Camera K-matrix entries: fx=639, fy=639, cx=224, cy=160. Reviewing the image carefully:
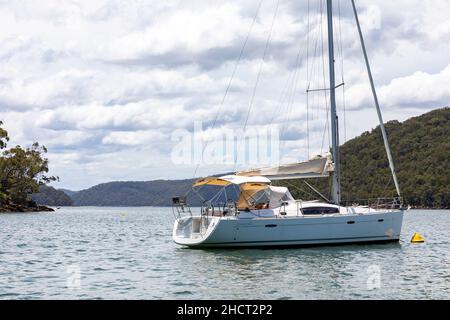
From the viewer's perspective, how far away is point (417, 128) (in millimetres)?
183500

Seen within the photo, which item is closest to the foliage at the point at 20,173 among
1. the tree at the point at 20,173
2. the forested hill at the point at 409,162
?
the tree at the point at 20,173

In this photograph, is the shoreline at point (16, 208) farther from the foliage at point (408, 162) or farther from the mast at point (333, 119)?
the mast at point (333, 119)

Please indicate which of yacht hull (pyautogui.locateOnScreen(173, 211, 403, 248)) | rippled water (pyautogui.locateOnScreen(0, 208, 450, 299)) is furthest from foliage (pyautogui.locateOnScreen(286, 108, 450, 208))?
rippled water (pyautogui.locateOnScreen(0, 208, 450, 299))

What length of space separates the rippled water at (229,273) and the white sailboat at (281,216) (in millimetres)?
723

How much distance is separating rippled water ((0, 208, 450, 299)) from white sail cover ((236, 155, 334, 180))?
174 inches

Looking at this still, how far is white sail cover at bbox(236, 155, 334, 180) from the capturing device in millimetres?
35844

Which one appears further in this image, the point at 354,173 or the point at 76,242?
the point at 354,173

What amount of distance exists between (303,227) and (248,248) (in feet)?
10.2

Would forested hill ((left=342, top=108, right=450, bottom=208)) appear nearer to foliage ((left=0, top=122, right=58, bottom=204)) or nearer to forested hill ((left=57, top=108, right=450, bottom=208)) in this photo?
forested hill ((left=57, top=108, right=450, bottom=208))

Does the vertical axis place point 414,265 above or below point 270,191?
below
